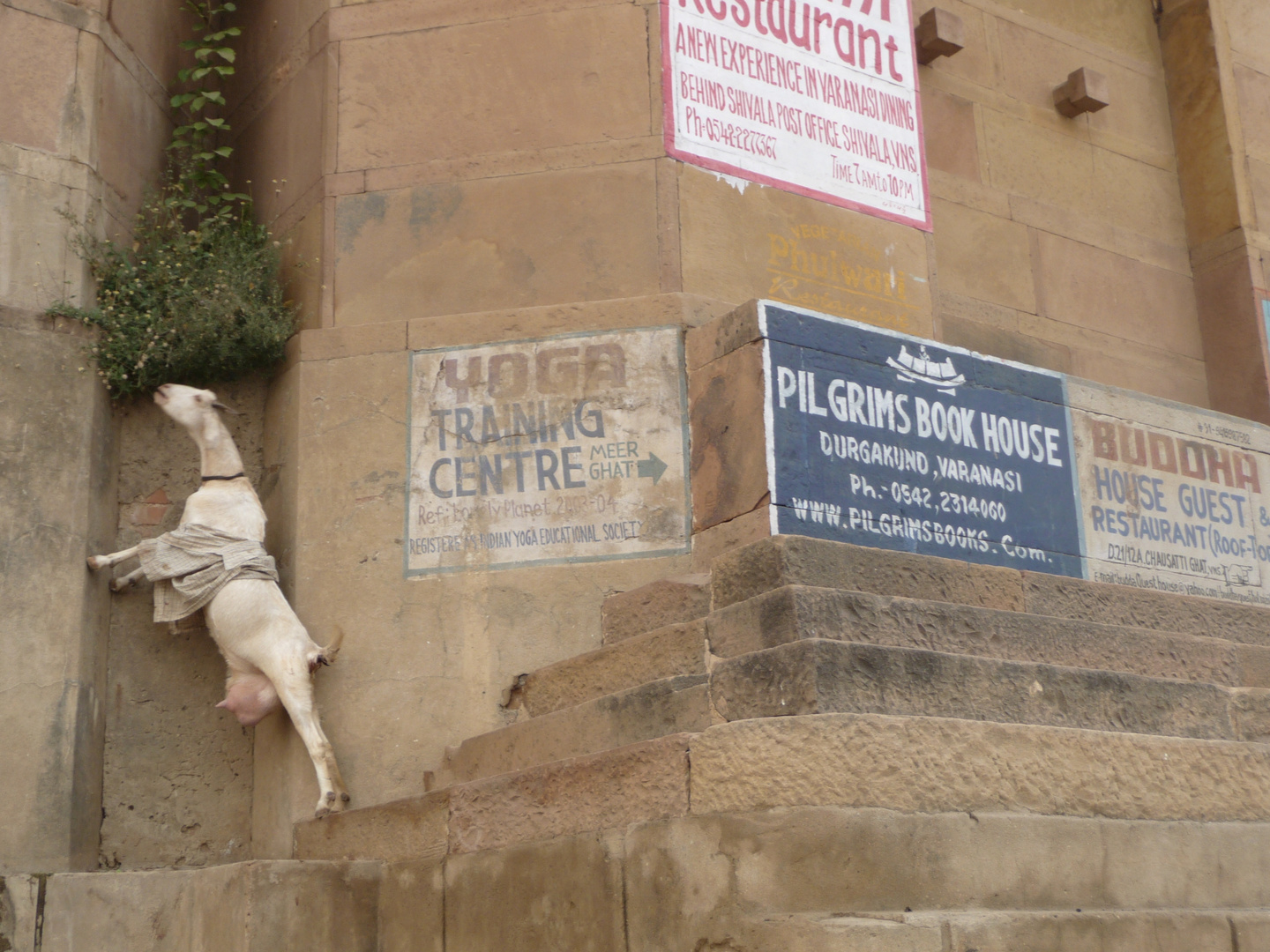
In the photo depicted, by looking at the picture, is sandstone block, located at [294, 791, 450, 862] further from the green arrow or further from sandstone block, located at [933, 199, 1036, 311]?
sandstone block, located at [933, 199, 1036, 311]

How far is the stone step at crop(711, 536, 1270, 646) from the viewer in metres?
5.23

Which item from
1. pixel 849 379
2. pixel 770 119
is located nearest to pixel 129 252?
pixel 770 119

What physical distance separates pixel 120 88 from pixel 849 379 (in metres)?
4.80

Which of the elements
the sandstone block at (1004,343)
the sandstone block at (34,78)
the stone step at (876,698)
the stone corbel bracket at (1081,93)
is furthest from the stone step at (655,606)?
the stone corbel bracket at (1081,93)

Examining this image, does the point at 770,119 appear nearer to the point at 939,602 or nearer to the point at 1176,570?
the point at 1176,570

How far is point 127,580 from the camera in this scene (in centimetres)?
731

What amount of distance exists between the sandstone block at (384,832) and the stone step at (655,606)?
107 cm

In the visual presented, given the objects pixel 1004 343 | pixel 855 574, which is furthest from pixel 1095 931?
pixel 1004 343

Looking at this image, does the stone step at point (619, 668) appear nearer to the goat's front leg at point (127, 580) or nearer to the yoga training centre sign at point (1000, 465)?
the yoga training centre sign at point (1000, 465)

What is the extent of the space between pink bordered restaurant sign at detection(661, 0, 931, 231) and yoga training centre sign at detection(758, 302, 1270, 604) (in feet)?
6.71

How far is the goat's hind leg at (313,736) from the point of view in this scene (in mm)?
6771

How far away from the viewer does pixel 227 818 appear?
24.1 feet

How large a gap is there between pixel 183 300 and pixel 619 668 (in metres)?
3.44

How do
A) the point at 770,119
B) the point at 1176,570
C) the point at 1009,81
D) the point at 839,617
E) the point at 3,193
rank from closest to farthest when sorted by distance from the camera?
the point at 839,617 → the point at 1176,570 → the point at 3,193 → the point at 770,119 → the point at 1009,81
